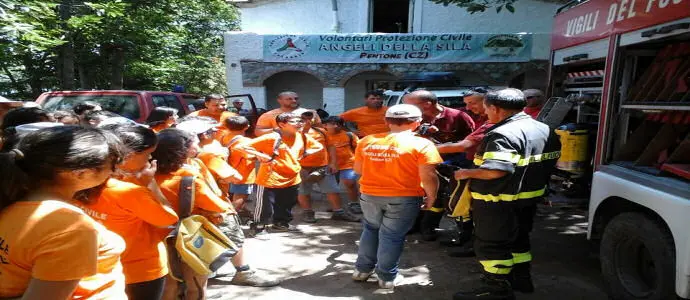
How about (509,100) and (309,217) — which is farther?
(309,217)

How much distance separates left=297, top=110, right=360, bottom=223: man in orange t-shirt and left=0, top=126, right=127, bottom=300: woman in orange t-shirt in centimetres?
398

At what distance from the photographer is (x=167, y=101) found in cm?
767

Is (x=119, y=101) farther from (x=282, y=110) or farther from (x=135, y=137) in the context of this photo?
(x=135, y=137)

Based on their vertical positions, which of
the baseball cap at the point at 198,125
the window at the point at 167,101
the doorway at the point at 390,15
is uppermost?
the doorway at the point at 390,15

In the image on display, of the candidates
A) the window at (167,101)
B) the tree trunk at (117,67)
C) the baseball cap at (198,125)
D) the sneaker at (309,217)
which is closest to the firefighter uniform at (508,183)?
the baseball cap at (198,125)

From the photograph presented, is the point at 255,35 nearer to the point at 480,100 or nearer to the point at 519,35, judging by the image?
the point at 519,35

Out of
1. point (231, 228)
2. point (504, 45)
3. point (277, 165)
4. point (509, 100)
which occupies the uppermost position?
point (504, 45)

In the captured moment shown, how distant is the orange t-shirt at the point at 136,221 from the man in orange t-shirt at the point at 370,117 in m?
3.93

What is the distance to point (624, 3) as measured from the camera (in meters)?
3.30

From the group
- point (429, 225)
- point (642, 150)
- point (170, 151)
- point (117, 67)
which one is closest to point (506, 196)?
point (642, 150)

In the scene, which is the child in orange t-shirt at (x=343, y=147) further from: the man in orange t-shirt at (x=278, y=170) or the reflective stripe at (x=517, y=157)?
the reflective stripe at (x=517, y=157)

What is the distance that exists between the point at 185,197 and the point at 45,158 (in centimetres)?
118

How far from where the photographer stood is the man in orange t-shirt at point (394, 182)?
3.22 meters

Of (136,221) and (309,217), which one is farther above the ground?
(136,221)
